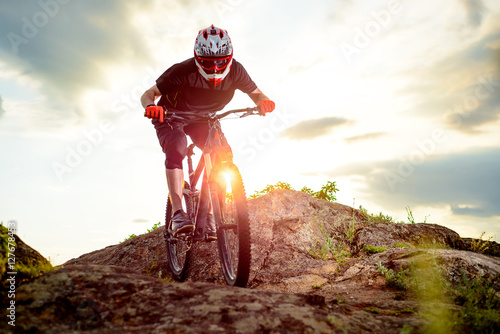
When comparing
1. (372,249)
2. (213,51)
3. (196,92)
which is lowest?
(372,249)

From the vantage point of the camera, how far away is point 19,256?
3.07m

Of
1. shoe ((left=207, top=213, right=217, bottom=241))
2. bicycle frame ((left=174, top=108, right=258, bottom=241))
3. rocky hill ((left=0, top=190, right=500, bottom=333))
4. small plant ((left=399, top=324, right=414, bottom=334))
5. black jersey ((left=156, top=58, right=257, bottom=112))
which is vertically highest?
black jersey ((left=156, top=58, right=257, bottom=112))

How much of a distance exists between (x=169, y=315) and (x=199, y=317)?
22 cm

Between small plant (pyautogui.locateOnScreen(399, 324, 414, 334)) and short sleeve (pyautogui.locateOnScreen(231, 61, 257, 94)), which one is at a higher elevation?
short sleeve (pyautogui.locateOnScreen(231, 61, 257, 94))

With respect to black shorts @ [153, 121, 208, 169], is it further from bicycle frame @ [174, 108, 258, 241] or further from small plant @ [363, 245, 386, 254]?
small plant @ [363, 245, 386, 254]

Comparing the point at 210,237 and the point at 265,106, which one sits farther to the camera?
the point at 210,237

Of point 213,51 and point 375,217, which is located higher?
point 213,51

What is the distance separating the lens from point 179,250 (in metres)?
6.24

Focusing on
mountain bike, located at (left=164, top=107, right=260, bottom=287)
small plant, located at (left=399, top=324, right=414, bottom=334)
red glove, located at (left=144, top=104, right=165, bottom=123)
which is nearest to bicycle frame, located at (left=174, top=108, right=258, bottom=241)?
mountain bike, located at (left=164, top=107, right=260, bottom=287)

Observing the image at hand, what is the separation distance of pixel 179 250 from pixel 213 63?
3.47 meters

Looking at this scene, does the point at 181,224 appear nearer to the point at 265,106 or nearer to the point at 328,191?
the point at 265,106

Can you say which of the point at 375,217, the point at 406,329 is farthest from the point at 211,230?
the point at 375,217

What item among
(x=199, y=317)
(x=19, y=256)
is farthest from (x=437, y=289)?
(x=19, y=256)

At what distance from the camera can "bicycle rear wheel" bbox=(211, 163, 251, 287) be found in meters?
3.76
